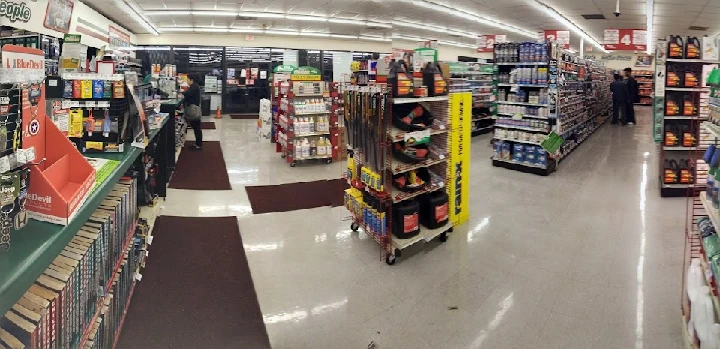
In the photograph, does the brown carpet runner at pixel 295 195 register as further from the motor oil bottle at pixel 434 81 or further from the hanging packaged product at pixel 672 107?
the hanging packaged product at pixel 672 107

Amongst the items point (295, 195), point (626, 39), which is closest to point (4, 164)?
point (295, 195)

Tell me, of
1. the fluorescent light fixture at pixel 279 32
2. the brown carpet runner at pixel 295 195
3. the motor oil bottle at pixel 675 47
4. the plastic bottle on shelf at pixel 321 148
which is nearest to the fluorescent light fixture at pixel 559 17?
the motor oil bottle at pixel 675 47

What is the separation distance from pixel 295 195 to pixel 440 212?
2489 millimetres

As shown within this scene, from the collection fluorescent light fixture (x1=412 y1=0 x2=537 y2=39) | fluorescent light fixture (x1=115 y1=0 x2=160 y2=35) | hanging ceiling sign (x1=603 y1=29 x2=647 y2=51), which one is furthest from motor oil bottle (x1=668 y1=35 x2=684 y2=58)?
fluorescent light fixture (x1=115 y1=0 x2=160 y2=35)

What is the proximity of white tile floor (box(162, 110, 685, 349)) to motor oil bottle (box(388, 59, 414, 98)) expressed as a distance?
4.75 ft

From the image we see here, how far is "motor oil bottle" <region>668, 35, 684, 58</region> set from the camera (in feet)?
18.9

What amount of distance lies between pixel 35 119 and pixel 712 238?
304 centimetres

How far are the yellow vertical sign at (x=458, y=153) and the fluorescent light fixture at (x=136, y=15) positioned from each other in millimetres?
10142

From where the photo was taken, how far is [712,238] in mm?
2297

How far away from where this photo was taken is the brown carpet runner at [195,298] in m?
2.66

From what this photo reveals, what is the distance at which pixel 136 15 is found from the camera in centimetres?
1325

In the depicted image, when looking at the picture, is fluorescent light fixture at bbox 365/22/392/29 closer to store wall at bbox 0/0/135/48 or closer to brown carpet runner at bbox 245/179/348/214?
store wall at bbox 0/0/135/48

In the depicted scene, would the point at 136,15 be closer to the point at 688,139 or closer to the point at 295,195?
the point at 295,195

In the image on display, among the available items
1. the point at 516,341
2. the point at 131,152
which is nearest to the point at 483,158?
the point at 516,341
